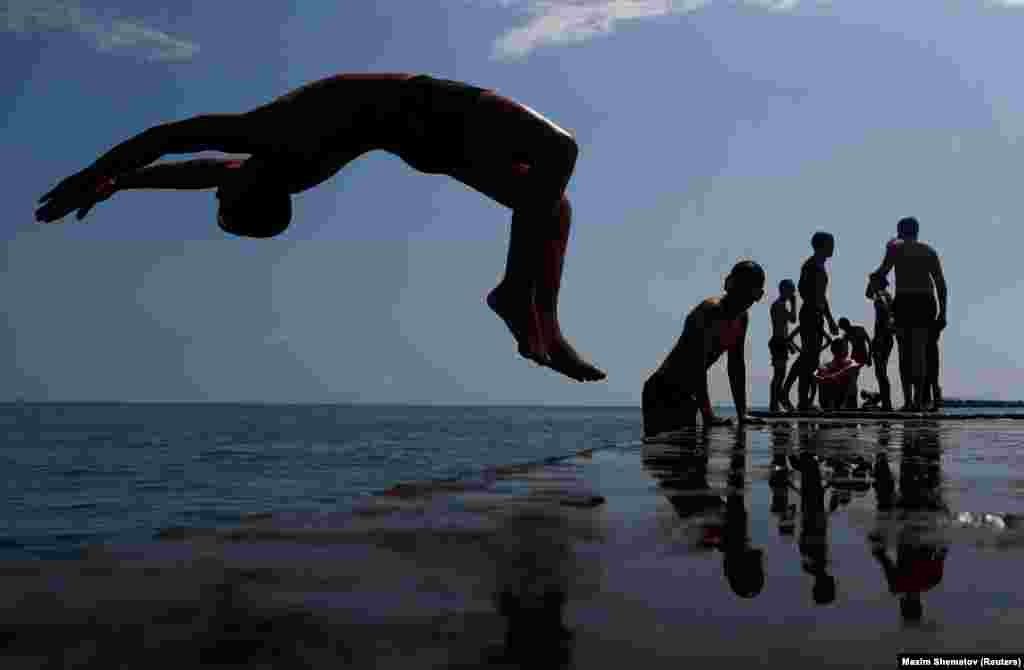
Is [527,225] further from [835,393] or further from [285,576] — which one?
[835,393]

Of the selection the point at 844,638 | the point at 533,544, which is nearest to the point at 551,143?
the point at 533,544

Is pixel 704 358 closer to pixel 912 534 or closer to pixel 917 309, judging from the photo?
pixel 917 309

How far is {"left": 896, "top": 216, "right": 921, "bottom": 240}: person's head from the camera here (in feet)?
36.3

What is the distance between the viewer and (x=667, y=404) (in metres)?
8.24

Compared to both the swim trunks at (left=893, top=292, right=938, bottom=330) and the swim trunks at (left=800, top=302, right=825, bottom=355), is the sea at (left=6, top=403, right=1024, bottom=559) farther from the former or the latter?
the swim trunks at (left=800, top=302, right=825, bottom=355)

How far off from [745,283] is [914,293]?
→ 5.00m

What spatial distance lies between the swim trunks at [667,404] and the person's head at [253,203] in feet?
16.0

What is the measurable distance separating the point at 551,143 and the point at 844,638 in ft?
9.19

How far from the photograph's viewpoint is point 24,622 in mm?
1110

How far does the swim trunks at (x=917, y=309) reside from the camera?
1093cm

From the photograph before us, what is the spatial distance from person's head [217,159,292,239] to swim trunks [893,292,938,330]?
9.22 meters

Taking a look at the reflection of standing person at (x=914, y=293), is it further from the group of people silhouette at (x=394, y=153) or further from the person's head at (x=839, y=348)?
the group of people silhouette at (x=394, y=153)

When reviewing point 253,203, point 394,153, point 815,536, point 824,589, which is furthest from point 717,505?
point 253,203

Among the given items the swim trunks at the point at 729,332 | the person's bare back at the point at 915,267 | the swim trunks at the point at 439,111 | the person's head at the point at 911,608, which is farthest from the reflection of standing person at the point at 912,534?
the person's bare back at the point at 915,267
